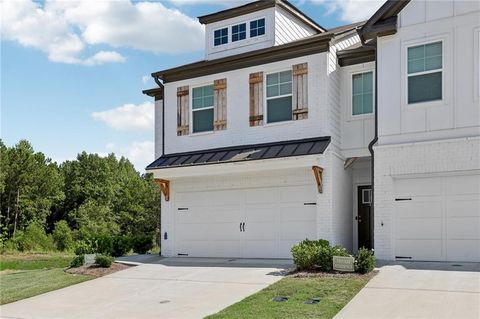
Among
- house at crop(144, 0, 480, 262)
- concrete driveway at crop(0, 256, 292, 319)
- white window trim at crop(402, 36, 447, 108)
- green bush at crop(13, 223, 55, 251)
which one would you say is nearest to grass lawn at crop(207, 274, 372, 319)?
concrete driveway at crop(0, 256, 292, 319)

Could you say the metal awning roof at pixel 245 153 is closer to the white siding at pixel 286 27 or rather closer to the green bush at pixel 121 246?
the green bush at pixel 121 246

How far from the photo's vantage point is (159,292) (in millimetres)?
12086

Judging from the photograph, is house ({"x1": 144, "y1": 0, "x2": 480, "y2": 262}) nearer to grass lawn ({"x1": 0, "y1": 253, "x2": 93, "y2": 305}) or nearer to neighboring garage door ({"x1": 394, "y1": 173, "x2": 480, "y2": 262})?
neighboring garage door ({"x1": 394, "y1": 173, "x2": 480, "y2": 262})

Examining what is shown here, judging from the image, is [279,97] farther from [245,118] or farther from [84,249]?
[84,249]

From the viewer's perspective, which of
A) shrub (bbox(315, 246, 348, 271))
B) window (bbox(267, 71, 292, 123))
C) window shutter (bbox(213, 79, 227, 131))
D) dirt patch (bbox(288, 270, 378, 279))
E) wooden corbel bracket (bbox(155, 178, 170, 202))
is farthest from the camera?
wooden corbel bracket (bbox(155, 178, 170, 202))

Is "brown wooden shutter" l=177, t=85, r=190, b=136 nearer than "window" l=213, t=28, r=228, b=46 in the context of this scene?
Yes

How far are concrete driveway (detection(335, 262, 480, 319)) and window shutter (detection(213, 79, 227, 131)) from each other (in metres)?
Answer: 7.14

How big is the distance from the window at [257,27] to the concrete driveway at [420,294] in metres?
9.05

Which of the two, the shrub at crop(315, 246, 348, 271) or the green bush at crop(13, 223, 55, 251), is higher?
the shrub at crop(315, 246, 348, 271)

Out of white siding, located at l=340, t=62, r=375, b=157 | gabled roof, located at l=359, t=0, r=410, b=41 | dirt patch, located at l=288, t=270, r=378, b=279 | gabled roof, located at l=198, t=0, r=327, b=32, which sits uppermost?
gabled roof, located at l=198, t=0, r=327, b=32

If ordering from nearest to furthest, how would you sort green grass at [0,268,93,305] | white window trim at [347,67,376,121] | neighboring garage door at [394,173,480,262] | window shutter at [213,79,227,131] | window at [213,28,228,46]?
1. green grass at [0,268,93,305]
2. neighboring garage door at [394,173,480,262]
3. white window trim at [347,67,376,121]
4. window shutter at [213,79,227,131]
5. window at [213,28,228,46]

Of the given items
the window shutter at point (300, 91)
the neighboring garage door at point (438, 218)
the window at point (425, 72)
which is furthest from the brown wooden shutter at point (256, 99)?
the neighboring garage door at point (438, 218)

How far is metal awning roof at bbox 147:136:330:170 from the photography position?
15.1 meters

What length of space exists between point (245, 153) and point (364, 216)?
4.24 meters
